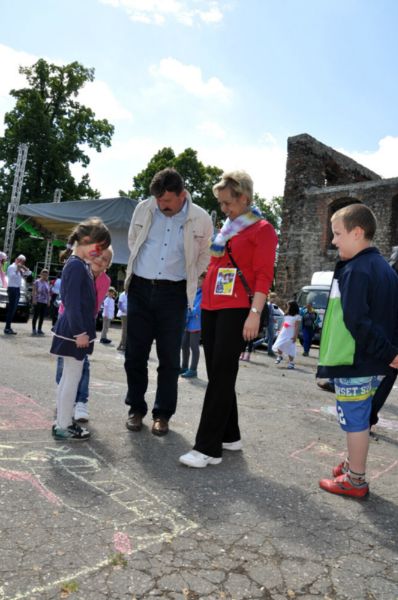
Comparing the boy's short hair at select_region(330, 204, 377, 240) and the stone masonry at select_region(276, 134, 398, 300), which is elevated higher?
the stone masonry at select_region(276, 134, 398, 300)

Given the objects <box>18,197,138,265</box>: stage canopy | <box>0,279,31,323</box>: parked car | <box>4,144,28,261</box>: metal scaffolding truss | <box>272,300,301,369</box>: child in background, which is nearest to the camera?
<box>272,300,301,369</box>: child in background

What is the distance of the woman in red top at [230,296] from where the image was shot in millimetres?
3344

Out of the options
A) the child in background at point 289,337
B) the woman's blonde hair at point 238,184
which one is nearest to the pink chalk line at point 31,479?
the woman's blonde hair at point 238,184

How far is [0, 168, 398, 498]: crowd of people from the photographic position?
116 inches

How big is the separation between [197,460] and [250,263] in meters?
1.35

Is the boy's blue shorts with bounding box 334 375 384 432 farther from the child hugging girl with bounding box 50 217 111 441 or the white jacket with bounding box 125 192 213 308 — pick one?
the child hugging girl with bounding box 50 217 111 441

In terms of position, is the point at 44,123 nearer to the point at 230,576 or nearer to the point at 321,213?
the point at 321,213

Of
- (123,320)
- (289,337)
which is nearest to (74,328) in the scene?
(123,320)

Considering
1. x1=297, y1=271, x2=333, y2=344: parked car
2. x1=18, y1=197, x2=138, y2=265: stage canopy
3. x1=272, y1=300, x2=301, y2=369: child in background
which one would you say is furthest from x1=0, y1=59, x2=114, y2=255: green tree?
x1=272, y1=300, x2=301, y2=369: child in background

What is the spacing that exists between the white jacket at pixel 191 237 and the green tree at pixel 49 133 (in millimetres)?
30492

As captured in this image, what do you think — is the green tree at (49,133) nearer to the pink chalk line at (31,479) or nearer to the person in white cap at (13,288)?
the person in white cap at (13,288)

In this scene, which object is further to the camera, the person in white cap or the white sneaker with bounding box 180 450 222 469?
the person in white cap

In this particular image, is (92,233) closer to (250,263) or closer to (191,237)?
(191,237)

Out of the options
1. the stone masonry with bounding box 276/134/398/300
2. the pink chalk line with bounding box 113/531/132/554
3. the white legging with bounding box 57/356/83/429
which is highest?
the stone masonry with bounding box 276/134/398/300
